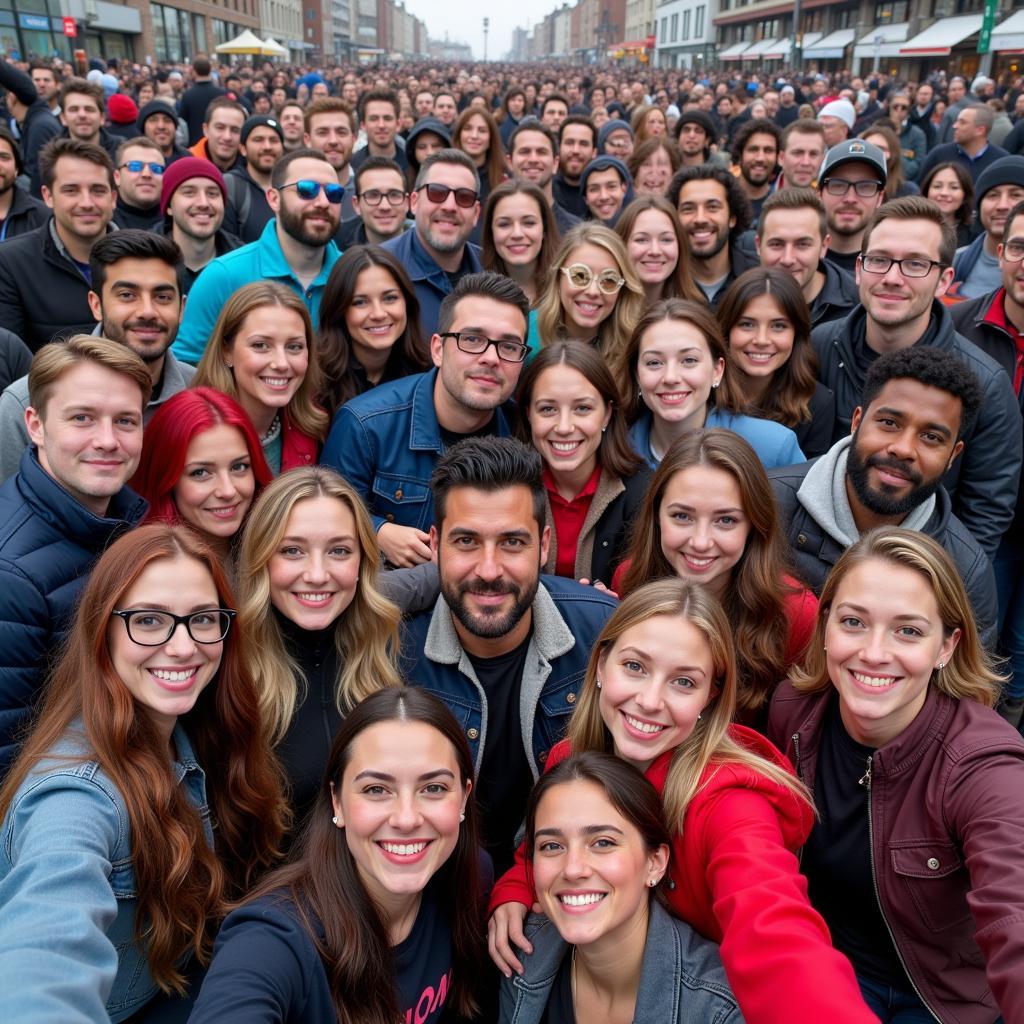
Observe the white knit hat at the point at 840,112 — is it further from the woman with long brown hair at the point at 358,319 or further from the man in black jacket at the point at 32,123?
the man in black jacket at the point at 32,123

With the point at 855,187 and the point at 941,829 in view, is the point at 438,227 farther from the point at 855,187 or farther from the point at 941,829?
the point at 941,829

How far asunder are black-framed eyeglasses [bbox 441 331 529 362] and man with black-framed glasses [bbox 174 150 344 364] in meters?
1.81

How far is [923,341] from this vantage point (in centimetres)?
504

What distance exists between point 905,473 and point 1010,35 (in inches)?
1588

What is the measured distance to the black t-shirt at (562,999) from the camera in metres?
2.79

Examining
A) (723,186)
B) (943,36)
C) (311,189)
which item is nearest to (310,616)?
(311,189)

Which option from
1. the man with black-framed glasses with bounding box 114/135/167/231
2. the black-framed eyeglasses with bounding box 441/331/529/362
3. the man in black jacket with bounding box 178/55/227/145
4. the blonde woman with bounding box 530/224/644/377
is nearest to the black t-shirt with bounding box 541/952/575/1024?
the black-framed eyeglasses with bounding box 441/331/529/362

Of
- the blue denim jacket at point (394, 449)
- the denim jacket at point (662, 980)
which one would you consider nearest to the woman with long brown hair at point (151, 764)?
the denim jacket at point (662, 980)

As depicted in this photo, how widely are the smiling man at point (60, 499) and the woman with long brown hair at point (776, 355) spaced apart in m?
3.13

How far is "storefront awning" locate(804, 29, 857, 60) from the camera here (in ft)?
171

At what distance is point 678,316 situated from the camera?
457cm

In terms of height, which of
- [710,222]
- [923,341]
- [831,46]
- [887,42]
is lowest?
[923,341]

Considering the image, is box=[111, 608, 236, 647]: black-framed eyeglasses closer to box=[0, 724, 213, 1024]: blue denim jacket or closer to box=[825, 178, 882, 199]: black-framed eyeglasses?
box=[0, 724, 213, 1024]: blue denim jacket

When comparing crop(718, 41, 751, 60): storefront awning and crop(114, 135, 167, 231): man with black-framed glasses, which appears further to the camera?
crop(718, 41, 751, 60): storefront awning
